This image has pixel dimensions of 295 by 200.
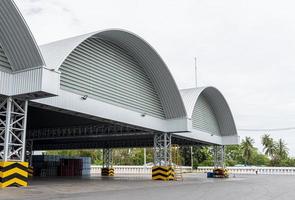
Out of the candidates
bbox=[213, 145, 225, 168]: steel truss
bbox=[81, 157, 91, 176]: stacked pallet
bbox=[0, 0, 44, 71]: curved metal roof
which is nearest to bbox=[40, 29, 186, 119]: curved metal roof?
bbox=[0, 0, 44, 71]: curved metal roof

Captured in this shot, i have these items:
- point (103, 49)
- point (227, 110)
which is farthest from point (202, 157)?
point (103, 49)

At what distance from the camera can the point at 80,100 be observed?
21.1 meters

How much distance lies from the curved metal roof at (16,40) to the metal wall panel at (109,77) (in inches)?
110

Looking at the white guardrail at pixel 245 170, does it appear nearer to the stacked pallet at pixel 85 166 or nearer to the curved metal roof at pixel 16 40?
the stacked pallet at pixel 85 166

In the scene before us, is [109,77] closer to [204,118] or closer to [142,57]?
[142,57]

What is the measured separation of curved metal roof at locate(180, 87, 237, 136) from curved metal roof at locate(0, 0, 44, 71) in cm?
1753

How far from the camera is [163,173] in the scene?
2961 centimetres

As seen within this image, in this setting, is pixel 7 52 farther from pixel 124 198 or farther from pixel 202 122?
pixel 202 122

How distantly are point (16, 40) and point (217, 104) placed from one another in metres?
27.5

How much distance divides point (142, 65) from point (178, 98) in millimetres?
4335

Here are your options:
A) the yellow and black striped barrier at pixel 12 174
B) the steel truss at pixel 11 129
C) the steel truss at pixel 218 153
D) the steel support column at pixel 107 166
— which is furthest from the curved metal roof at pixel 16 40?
the steel truss at pixel 218 153

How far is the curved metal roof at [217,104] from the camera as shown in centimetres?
3425

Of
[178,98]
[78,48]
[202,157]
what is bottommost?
[202,157]

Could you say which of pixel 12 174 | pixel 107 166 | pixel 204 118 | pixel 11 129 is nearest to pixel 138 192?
pixel 12 174
